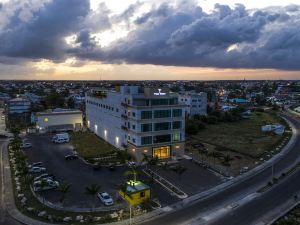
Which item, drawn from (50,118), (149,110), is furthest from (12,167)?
(50,118)

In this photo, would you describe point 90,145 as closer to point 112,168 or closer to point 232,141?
point 112,168

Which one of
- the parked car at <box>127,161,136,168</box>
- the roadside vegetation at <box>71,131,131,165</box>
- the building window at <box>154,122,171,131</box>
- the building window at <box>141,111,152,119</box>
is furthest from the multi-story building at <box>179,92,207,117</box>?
the parked car at <box>127,161,136,168</box>

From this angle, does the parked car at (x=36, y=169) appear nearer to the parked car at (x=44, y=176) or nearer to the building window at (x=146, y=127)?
the parked car at (x=44, y=176)

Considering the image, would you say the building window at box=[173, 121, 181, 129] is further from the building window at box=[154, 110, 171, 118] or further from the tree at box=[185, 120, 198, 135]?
the tree at box=[185, 120, 198, 135]

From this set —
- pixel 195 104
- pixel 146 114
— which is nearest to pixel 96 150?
pixel 146 114

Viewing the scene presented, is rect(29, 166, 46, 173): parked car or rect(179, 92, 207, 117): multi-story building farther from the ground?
rect(179, 92, 207, 117): multi-story building
